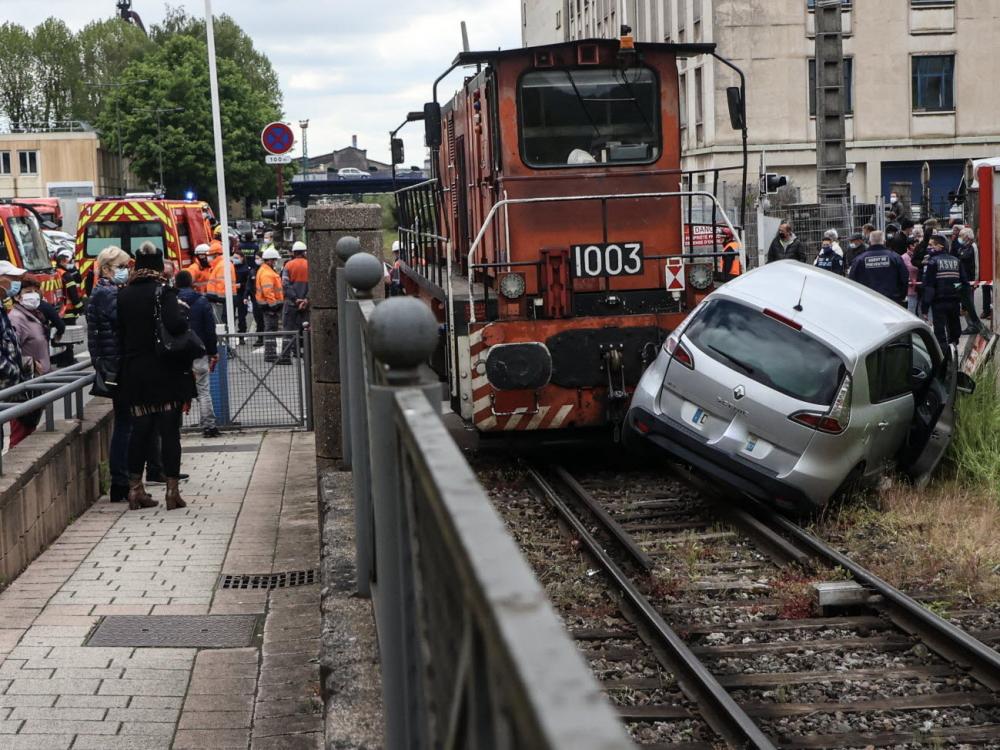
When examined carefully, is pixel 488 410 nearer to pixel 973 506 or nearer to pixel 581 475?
pixel 581 475

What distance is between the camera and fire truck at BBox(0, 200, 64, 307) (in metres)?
25.1

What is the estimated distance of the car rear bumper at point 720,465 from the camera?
1101cm

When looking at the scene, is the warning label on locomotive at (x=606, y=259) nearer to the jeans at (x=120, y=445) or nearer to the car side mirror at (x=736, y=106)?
the car side mirror at (x=736, y=106)

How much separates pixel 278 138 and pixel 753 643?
17.5 metres

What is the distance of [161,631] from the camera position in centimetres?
750

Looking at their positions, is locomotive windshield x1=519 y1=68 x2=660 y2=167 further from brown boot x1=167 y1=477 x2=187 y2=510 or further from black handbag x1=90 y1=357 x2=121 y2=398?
brown boot x1=167 y1=477 x2=187 y2=510

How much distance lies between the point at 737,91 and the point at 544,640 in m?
12.1

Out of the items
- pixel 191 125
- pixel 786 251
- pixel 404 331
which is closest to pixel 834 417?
pixel 404 331

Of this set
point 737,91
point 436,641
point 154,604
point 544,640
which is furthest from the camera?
point 737,91

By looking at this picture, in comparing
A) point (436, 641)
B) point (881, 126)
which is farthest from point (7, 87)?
point (436, 641)

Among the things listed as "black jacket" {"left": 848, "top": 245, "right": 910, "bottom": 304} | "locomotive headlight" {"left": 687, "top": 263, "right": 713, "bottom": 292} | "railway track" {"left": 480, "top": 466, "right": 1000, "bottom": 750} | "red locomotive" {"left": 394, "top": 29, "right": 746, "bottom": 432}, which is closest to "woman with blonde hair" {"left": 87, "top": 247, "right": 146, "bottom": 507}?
"railway track" {"left": 480, "top": 466, "right": 1000, "bottom": 750}

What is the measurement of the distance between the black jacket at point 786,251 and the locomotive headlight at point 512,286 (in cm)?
938

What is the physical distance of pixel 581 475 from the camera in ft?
45.1

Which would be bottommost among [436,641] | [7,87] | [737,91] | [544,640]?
[436,641]
